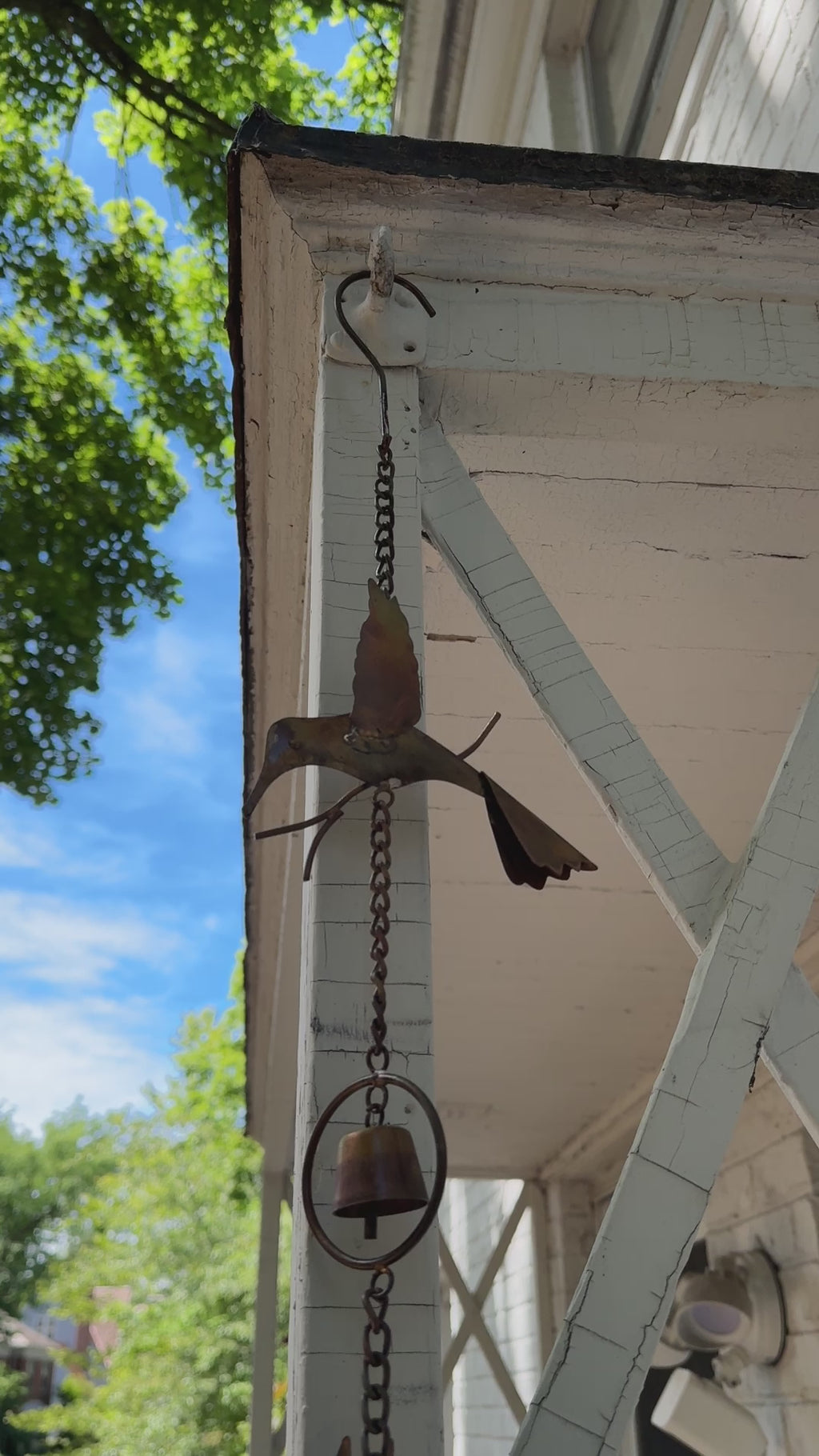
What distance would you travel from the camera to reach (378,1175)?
2.50 ft

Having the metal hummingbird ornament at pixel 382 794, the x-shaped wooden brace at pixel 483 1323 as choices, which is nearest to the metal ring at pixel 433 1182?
the metal hummingbird ornament at pixel 382 794

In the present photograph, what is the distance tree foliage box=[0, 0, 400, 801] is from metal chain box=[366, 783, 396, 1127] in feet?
20.4

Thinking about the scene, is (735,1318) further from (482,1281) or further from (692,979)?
(692,979)

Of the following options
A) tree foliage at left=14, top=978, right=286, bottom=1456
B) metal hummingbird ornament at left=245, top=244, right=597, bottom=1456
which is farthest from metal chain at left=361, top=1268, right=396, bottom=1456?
tree foliage at left=14, top=978, right=286, bottom=1456

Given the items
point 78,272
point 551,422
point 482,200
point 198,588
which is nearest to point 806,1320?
point 551,422

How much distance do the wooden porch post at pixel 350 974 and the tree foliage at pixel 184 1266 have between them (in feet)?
36.8

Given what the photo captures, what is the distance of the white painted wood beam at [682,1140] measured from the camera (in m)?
0.81

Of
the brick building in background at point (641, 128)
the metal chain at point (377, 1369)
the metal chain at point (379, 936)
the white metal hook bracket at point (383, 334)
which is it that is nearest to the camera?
the metal chain at point (377, 1369)

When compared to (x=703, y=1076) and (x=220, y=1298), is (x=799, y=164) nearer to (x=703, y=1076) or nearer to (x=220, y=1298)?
(x=703, y=1076)

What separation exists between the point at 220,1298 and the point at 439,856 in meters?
14.0

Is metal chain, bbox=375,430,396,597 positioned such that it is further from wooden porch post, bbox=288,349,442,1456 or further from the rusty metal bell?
the rusty metal bell

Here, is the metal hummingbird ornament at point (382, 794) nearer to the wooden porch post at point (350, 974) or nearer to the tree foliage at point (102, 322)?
the wooden porch post at point (350, 974)

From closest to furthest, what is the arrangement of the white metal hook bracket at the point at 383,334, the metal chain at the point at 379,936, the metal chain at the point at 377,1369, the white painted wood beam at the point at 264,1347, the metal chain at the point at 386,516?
the metal chain at the point at 377,1369 < the metal chain at the point at 379,936 < the metal chain at the point at 386,516 < the white metal hook bracket at the point at 383,334 < the white painted wood beam at the point at 264,1347

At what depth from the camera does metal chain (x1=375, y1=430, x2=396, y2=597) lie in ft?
3.57
